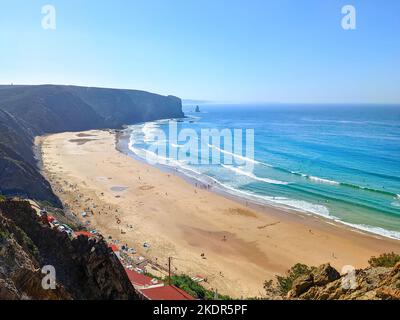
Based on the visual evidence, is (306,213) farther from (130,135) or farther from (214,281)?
(130,135)

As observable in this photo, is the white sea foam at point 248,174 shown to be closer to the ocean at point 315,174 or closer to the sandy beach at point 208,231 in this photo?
the ocean at point 315,174

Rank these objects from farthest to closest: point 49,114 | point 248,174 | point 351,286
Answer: point 49,114, point 248,174, point 351,286

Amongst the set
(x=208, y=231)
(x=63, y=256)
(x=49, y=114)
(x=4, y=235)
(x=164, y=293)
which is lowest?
(x=208, y=231)

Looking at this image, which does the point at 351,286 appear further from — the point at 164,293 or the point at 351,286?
the point at 164,293

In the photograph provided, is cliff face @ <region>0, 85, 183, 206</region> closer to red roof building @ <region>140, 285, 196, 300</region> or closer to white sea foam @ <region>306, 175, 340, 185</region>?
red roof building @ <region>140, 285, 196, 300</region>

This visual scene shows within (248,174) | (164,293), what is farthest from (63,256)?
(248,174)
